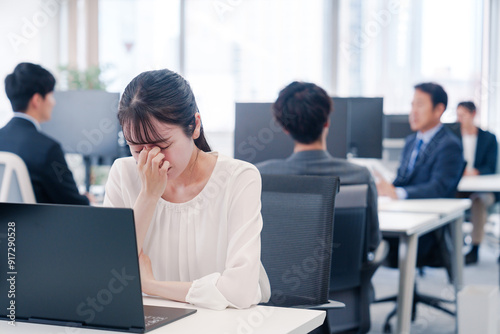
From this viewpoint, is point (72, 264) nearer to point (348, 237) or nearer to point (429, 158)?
point (348, 237)

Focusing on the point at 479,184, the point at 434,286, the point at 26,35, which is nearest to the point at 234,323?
the point at 434,286

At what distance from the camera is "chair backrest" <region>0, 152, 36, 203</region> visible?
7.18 ft

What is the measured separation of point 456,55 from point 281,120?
4941 mm

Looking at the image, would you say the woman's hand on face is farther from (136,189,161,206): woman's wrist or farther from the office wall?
the office wall

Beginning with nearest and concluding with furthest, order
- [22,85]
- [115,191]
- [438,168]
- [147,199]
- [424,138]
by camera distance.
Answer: [147,199], [115,191], [22,85], [438,168], [424,138]

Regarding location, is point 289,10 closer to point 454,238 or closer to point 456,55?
point 456,55

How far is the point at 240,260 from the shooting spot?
4.89 ft

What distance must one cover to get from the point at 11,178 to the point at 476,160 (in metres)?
4.53

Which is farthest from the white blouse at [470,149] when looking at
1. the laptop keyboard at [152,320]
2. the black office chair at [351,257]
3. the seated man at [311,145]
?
the laptop keyboard at [152,320]

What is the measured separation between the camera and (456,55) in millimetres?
6953

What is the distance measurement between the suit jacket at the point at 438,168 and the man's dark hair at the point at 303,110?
4.41 ft

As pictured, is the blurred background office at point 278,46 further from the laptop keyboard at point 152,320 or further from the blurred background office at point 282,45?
the laptop keyboard at point 152,320

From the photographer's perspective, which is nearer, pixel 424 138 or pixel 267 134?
pixel 267 134

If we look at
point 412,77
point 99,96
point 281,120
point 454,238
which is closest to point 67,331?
point 281,120
